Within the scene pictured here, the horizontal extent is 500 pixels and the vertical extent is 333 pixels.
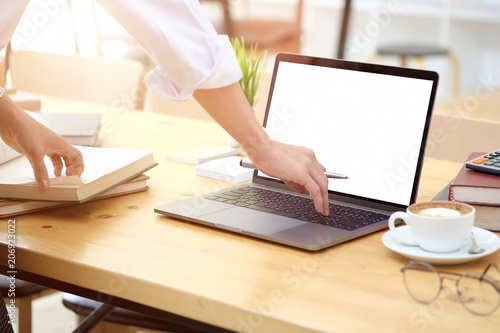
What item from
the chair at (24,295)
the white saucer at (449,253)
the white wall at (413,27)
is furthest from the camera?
the white wall at (413,27)

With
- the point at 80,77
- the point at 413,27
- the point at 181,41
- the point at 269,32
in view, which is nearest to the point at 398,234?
the point at 181,41

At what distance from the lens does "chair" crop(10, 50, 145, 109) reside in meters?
2.28

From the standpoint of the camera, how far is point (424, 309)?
741 mm

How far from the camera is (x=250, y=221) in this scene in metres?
1.02

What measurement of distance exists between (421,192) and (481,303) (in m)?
0.49

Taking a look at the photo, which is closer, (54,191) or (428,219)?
(428,219)

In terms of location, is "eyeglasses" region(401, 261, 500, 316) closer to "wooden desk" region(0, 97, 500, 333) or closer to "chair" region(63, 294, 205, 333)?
"wooden desk" region(0, 97, 500, 333)

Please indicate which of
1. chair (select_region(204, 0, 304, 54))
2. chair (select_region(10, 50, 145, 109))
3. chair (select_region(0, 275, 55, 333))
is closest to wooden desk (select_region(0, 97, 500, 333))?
chair (select_region(0, 275, 55, 333))

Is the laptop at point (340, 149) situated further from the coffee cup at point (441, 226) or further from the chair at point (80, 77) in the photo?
the chair at point (80, 77)

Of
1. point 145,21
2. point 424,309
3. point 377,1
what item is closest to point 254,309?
point 424,309

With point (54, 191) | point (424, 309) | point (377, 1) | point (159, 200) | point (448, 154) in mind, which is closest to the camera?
point (424, 309)

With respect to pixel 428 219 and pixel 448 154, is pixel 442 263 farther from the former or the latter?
pixel 448 154

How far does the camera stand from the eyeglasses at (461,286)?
29.7 inches

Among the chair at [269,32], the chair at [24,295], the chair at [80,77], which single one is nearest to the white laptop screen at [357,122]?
the chair at [24,295]
